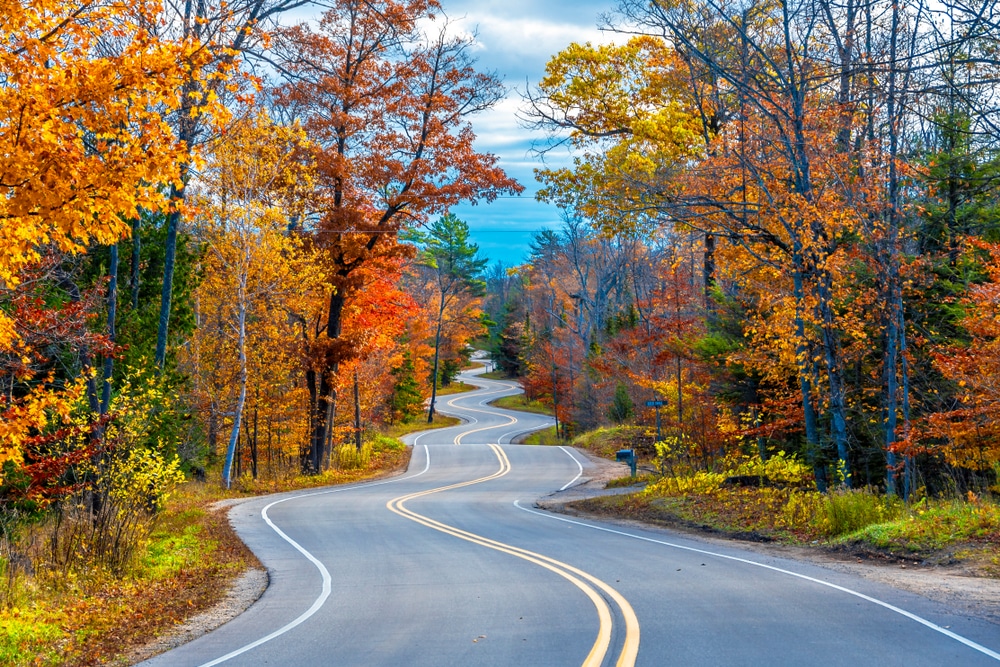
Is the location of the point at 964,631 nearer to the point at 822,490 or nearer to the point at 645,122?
the point at 822,490

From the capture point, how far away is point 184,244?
71.2ft

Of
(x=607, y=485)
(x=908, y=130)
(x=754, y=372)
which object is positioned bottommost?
(x=607, y=485)

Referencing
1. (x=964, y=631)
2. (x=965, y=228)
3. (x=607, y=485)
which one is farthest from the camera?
(x=607, y=485)

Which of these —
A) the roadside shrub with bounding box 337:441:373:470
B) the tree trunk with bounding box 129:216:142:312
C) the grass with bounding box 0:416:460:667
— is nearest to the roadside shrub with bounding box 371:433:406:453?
the roadside shrub with bounding box 337:441:373:470

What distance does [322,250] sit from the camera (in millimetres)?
30547

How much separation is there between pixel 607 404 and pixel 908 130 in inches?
1235

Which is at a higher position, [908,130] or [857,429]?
[908,130]

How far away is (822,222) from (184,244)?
15315 mm

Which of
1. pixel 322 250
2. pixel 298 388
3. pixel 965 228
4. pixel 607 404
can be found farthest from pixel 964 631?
pixel 607 404

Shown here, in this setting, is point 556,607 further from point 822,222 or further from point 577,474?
point 577,474

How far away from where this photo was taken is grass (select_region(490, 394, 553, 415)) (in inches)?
3126

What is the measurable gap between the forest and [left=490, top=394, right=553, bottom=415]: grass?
128 feet

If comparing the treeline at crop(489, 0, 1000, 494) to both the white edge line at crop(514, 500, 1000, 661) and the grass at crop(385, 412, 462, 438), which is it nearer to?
the white edge line at crop(514, 500, 1000, 661)

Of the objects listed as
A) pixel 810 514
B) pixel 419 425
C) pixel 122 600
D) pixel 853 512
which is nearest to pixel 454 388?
pixel 419 425
